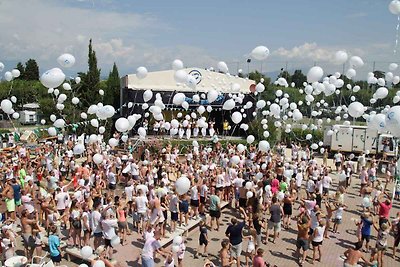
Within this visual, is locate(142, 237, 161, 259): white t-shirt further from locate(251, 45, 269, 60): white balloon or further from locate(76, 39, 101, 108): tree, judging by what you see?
locate(76, 39, 101, 108): tree

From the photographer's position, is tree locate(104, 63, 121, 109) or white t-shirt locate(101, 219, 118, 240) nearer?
white t-shirt locate(101, 219, 118, 240)

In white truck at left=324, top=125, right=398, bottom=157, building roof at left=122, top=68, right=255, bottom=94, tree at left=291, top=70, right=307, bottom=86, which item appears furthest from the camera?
tree at left=291, top=70, right=307, bottom=86

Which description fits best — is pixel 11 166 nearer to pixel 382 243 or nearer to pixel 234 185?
pixel 234 185

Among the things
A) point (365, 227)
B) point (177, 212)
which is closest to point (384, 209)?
point (365, 227)

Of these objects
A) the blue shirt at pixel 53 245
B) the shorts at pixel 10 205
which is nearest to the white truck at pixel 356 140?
the shorts at pixel 10 205

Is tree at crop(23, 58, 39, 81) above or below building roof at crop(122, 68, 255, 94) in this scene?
above

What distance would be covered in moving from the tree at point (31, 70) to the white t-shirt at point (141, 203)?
49578mm

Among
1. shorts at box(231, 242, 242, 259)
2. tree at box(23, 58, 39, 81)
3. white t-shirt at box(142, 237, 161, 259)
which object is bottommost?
shorts at box(231, 242, 242, 259)

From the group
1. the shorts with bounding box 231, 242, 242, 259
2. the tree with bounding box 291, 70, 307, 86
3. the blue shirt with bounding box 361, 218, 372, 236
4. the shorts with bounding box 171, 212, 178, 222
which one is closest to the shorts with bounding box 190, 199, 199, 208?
the shorts with bounding box 171, 212, 178, 222

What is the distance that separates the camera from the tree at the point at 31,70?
2072 inches

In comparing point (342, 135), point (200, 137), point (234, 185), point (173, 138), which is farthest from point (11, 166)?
point (342, 135)

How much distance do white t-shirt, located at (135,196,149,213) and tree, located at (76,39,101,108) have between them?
18.6 meters

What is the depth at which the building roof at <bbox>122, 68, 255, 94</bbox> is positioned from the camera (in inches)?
918

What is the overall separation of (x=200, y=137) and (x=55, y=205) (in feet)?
45.6
